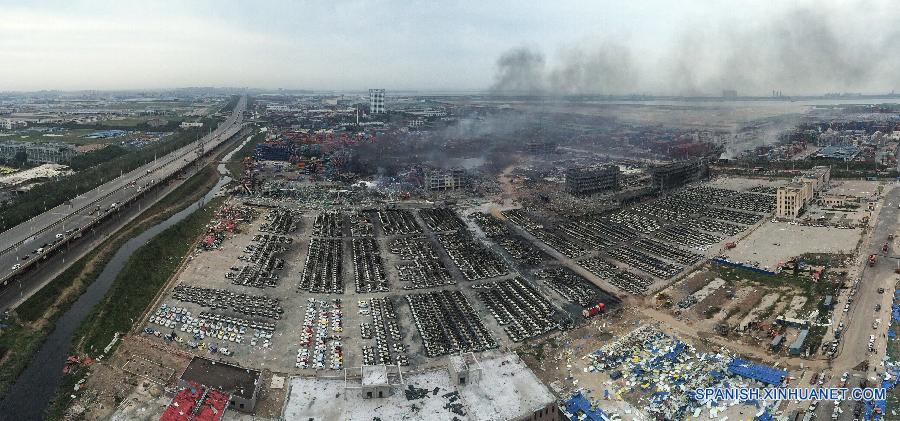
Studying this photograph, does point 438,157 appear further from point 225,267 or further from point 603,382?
point 603,382

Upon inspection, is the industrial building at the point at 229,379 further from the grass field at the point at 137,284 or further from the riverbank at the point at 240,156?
the riverbank at the point at 240,156

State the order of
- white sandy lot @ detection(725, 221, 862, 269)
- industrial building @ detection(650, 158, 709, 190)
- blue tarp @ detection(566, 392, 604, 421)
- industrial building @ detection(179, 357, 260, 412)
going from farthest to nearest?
industrial building @ detection(650, 158, 709, 190) → white sandy lot @ detection(725, 221, 862, 269) → industrial building @ detection(179, 357, 260, 412) → blue tarp @ detection(566, 392, 604, 421)

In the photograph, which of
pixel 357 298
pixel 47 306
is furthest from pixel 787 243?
pixel 47 306

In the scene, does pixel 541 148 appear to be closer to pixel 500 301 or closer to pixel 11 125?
pixel 500 301

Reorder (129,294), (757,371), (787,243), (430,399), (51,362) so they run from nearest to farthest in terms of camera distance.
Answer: (430,399) < (757,371) < (51,362) < (129,294) < (787,243)

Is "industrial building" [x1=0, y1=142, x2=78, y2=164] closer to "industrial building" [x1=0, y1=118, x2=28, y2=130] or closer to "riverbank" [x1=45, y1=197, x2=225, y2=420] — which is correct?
"industrial building" [x1=0, y1=118, x2=28, y2=130]

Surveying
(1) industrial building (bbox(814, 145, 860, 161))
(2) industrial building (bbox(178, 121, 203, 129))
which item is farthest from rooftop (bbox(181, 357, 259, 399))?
(2) industrial building (bbox(178, 121, 203, 129))

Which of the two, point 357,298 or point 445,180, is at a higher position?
point 445,180
